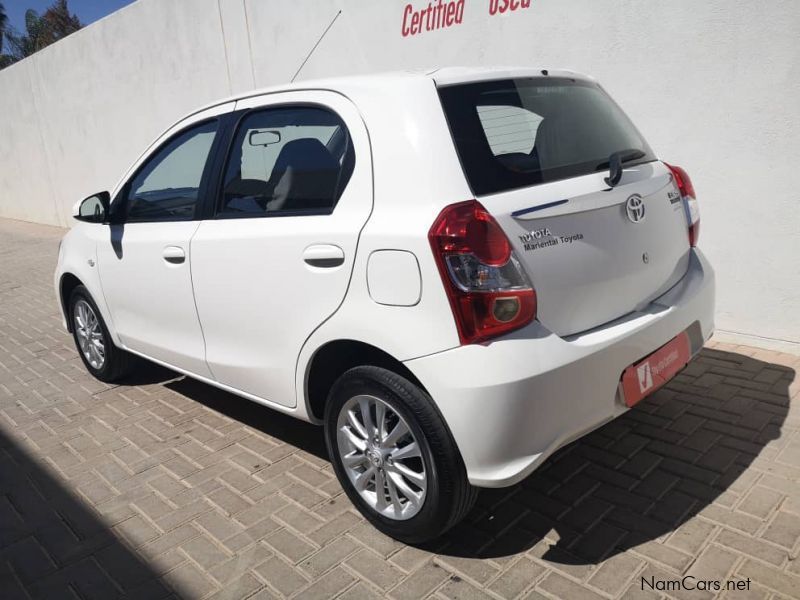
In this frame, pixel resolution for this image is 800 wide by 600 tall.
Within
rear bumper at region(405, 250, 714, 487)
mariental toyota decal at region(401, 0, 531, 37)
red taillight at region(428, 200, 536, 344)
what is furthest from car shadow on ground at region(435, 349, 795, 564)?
mariental toyota decal at region(401, 0, 531, 37)

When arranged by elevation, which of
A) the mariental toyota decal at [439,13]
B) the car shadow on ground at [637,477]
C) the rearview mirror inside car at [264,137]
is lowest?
the car shadow on ground at [637,477]

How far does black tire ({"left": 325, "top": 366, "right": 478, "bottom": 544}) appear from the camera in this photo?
2.37 meters

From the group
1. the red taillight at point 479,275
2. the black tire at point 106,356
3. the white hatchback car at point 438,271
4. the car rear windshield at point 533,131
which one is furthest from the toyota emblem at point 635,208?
the black tire at point 106,356

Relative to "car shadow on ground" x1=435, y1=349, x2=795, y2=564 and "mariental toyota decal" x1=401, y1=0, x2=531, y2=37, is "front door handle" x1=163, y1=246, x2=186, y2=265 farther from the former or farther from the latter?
"mariental toyota decal" x1=401, y1=0, x2=531, y2=37

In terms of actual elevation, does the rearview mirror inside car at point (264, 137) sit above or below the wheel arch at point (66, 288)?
above

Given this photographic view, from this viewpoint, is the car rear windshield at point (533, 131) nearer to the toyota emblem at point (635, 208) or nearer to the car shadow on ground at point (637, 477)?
the toyota emblem at point (635, 208)

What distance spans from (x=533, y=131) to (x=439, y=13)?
11.0 feet

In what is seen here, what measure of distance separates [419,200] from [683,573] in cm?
162

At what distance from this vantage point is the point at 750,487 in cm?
→ 287

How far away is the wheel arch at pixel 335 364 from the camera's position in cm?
254

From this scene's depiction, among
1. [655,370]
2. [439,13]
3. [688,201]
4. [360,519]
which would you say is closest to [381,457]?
[360,519]

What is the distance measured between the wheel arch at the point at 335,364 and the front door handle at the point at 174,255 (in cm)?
103

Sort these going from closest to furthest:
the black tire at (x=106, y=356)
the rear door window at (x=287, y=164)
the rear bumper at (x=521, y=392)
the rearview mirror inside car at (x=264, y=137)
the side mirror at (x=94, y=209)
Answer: the rear bumper at (x=521, y=392) → the rear door window at (x=287, y=164) → the rearview mirror inside car at (x=264, y=137) → the side mirror at (x=94, y=209) → the black tire at (x=106, y=356)

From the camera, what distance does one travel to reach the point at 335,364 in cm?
288
